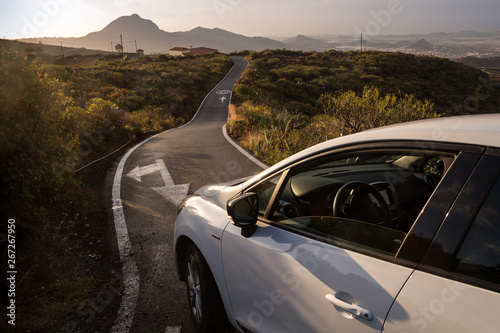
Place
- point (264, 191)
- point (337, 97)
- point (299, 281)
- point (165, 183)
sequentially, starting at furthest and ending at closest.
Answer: point (337, 97), point (165, 183), point (264, 191), point (299, 281)

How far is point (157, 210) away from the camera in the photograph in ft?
21.9

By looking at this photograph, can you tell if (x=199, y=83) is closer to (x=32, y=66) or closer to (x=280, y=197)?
(x=32, y=66)

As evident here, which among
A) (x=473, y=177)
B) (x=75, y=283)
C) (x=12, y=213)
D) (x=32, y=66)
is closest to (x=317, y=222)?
(x=473, y=177)

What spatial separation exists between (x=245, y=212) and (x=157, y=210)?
177 inches

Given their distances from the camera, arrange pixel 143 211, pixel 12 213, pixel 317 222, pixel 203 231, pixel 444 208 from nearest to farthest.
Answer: pixel 444 208
pixel 317 222
pixel 203 231
pixel 12 213
pixel 143 211

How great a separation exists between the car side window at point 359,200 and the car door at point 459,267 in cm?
22

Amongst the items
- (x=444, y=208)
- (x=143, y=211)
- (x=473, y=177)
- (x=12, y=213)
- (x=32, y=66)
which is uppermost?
(x=32, y=66)

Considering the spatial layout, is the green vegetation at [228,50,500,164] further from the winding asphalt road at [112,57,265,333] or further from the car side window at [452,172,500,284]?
the car side window at [452,172,500,284]

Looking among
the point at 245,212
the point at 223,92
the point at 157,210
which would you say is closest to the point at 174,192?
the point at 157,210

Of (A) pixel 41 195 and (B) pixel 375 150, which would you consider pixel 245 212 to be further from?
(A) pixel 41 195

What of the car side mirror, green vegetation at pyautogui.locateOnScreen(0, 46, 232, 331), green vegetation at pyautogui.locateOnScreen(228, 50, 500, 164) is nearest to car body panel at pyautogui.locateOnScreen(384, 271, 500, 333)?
the car side mirror

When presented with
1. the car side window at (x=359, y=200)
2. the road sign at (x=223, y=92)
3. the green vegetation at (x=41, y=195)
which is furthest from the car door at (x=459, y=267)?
the road sign at (x=223, y=92)

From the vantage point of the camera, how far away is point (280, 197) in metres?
2.59

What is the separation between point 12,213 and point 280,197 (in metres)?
4.56
